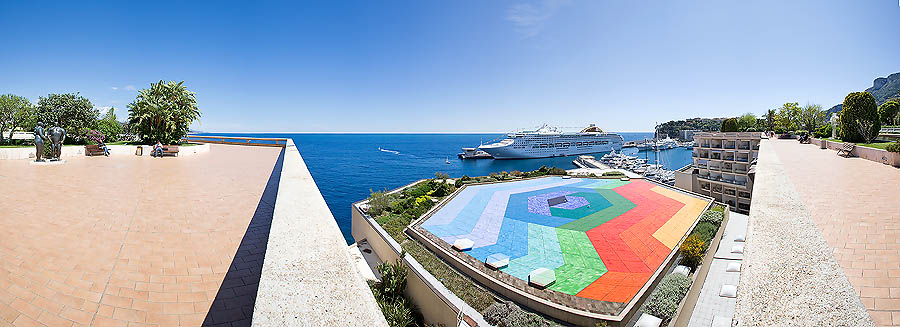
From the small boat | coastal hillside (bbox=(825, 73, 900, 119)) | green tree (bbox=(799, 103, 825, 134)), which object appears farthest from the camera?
the small boat

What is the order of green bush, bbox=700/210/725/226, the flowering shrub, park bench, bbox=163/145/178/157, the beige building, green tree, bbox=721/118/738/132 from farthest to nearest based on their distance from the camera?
green tree, bbox=721/118/738/132
the beige building
green bush, bbox=700/210/725/226
the flowering shrub
park bench, bbox=163/145/178/157

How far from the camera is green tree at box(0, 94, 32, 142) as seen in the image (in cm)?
1555

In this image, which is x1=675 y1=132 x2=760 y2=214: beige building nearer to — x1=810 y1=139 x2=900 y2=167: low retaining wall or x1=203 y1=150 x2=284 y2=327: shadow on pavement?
x1=810 y1=139 x2=900 y2=167: low retaining wall

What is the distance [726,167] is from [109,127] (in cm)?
4264

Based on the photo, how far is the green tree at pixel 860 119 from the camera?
11.8 m

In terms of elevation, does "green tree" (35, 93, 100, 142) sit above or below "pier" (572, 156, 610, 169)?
above

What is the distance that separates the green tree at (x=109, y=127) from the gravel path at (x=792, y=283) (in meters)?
25.4

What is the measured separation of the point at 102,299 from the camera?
2.44m

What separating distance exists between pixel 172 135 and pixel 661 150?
96391 mm

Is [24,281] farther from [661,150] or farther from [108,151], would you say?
[661,150]

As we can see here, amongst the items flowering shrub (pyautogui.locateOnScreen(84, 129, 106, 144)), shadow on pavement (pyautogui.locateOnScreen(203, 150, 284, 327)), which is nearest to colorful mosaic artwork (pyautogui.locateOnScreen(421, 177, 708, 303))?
shadow on pavement (pyautogui.locateOnScreen(203, 150, 284, 327))

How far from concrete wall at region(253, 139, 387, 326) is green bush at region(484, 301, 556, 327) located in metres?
6.51

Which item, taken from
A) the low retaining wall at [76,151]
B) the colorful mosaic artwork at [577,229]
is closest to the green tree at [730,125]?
the colorful mosaic artwork at [577,229]

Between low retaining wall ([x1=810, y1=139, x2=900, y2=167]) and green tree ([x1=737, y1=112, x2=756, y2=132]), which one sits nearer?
low retaining wall ([x1=810, y1=139, x2=900, y2=167])
